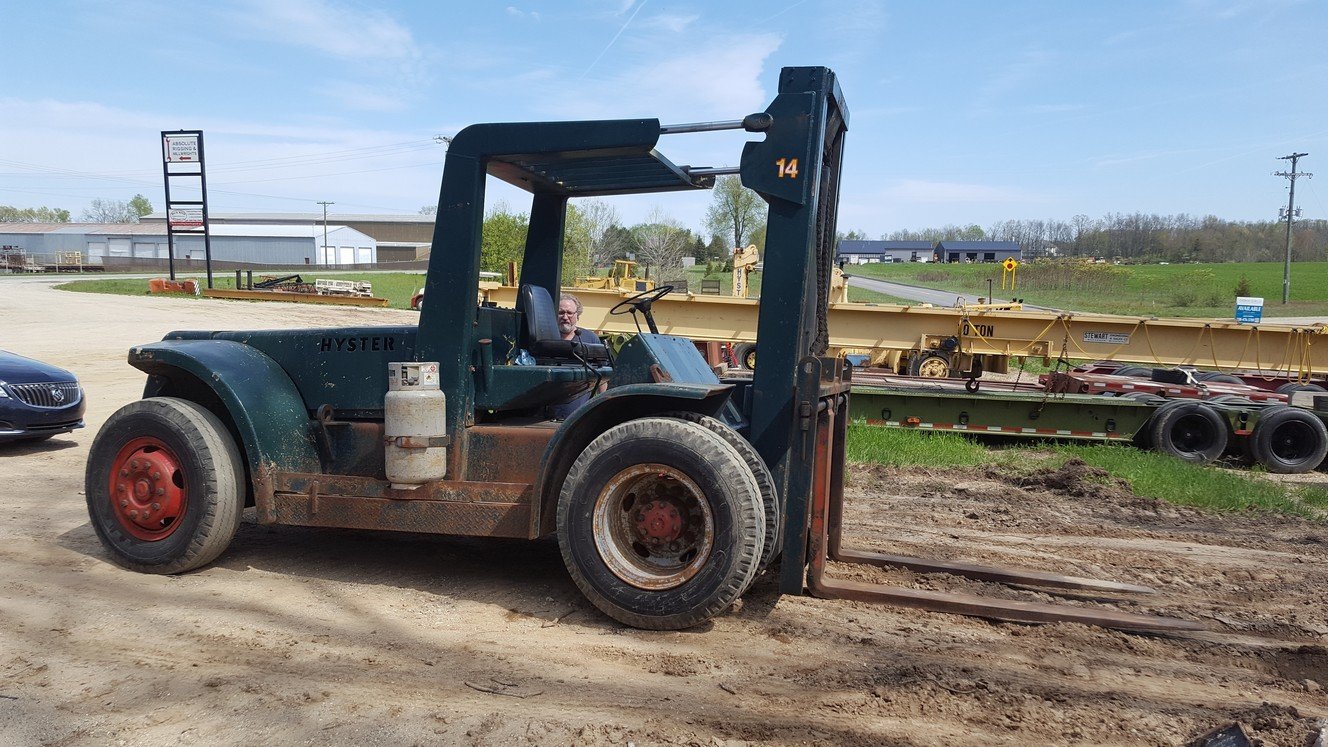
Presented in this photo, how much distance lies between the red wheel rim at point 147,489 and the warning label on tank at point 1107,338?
13.9 meters

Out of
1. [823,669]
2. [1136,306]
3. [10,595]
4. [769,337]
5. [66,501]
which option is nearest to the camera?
[823,669]

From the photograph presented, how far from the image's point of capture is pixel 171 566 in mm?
5246

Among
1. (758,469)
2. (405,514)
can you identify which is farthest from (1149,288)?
(405,514)

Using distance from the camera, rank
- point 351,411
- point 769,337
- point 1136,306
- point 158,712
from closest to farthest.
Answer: point 158,712
point 769,337
point 351,411
point 1136,306

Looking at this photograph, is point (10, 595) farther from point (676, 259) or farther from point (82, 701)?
point (676, 259)

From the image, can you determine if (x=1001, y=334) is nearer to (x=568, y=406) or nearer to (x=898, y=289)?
(x=568, y=406)

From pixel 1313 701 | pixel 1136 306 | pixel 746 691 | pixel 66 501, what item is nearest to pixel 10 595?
pixel 66 501

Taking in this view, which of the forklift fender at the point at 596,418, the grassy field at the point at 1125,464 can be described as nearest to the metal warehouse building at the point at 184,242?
the grassy field at the point at 1125,464

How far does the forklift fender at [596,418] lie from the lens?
4559mm

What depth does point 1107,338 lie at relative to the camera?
49.2 feet

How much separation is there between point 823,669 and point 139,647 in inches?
125

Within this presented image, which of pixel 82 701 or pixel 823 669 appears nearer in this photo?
pixel 82 701

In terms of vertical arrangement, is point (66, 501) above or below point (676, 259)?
below

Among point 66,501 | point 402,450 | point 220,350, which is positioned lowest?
point 66,501
